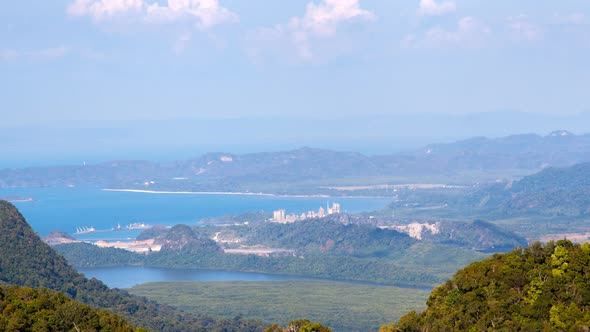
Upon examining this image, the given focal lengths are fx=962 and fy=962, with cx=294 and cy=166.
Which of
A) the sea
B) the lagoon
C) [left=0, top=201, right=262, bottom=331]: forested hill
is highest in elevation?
the sea

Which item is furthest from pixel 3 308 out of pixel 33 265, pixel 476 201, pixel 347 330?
pixel 476 201

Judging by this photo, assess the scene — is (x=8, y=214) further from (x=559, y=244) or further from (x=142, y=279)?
(x=559, y=244)

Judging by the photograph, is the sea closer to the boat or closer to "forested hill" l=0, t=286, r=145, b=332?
the boat

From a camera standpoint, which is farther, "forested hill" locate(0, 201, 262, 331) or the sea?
the sea

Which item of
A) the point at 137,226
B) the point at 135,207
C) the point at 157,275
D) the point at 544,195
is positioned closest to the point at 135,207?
the point at 135,207

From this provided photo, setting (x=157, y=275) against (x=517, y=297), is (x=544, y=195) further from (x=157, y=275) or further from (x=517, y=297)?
(x=517, y=297)

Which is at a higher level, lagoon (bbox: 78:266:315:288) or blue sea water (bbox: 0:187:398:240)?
blue sea water (bbox: 0:187:398:240)

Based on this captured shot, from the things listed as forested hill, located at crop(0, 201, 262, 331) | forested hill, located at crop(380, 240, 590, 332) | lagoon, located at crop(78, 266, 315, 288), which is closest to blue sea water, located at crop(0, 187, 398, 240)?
lagoon, located at crop(78, 266, 315, 288)
